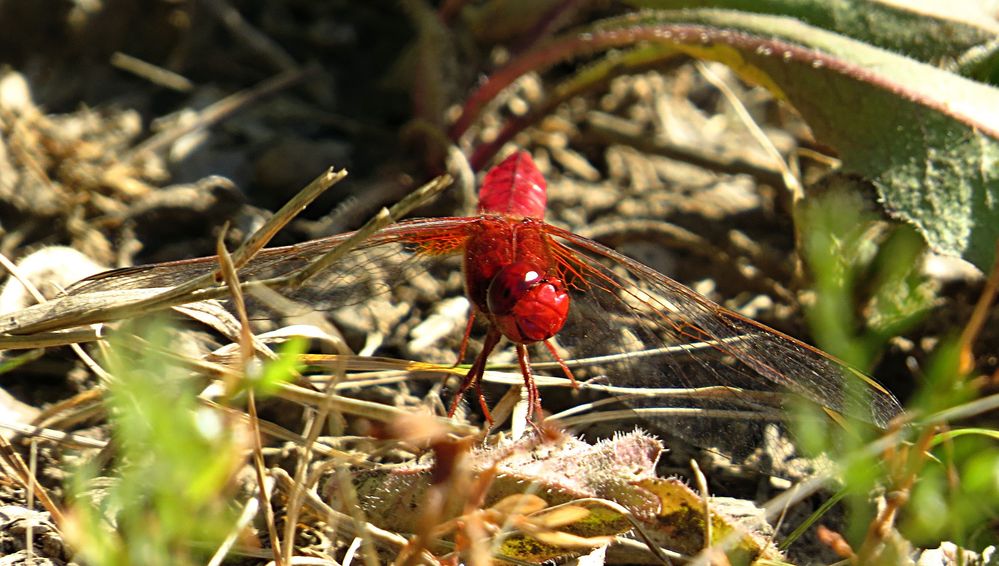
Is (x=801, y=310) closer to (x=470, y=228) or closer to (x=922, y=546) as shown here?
(x=922, y=546)

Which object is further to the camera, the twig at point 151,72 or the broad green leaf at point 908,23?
the twig at point 151,72

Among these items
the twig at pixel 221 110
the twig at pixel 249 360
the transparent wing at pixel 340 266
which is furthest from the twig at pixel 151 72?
the twig at pixel 249 360

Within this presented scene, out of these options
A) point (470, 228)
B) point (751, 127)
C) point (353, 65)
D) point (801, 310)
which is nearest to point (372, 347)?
point (470, 228)

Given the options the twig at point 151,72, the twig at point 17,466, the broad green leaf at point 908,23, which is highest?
the broad green leaf at point 908,23

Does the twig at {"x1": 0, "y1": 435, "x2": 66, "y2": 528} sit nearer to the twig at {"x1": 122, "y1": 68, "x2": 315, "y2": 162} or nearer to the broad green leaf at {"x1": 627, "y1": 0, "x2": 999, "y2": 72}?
the twig at {"x1": 122, "y1": 68, "x2": 315, "y2": 162}

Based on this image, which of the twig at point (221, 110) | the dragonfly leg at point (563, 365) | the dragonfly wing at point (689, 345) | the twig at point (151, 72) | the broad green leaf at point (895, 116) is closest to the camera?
the dragonfly wing at point (689, 345)

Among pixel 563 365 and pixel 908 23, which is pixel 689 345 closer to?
pixel 563 365

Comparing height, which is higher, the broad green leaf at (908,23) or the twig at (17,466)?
the broad green leaf at (908,23)

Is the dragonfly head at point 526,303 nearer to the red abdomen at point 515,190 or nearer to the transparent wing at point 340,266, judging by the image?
the transparent wing at point 340,266

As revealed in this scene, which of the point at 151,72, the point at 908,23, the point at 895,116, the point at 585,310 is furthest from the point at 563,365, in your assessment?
the point at 151,72
